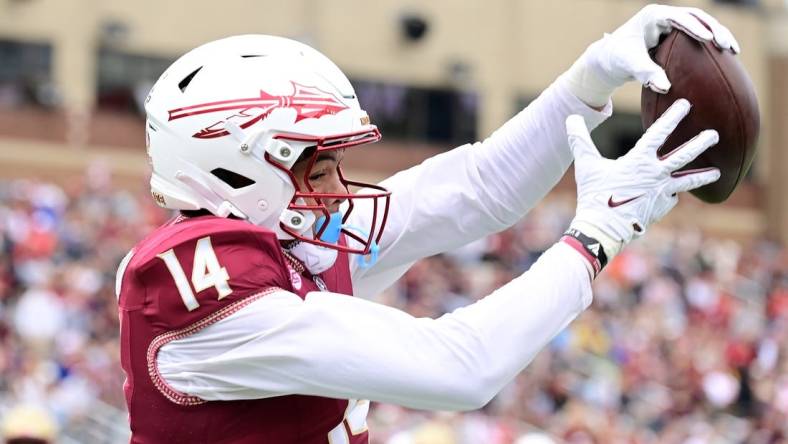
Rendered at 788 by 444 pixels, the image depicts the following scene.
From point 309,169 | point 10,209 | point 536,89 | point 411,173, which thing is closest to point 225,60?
point 309,169

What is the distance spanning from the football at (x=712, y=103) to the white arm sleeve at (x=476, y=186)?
1.16 feet

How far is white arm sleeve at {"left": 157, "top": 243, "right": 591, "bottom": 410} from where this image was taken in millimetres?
2398

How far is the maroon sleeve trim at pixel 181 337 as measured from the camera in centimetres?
245

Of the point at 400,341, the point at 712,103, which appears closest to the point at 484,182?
the point at 712,103

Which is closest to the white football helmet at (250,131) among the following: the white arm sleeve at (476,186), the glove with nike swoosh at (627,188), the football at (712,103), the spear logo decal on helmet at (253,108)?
the spear logo decal on helmet at (253,108)

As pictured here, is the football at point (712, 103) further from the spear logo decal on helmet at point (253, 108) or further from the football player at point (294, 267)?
the spear logo decal on helmet at point (253, 108)

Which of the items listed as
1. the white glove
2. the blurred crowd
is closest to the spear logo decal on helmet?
the white glove

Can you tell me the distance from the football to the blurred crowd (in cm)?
344

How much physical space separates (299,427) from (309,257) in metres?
0.35

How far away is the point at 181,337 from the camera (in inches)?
98.0

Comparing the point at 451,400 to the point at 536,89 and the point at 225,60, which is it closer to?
the point at 225,60

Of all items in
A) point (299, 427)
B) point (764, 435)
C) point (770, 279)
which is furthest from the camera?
point (770, 279)

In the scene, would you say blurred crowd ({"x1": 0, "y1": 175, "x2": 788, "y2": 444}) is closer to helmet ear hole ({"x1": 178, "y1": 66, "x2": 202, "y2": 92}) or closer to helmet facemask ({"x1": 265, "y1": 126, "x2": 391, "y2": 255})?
helmet facemask ({"x1": 265, "y1": 126, "x2": 391, "y2": 255})

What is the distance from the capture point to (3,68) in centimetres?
1889
